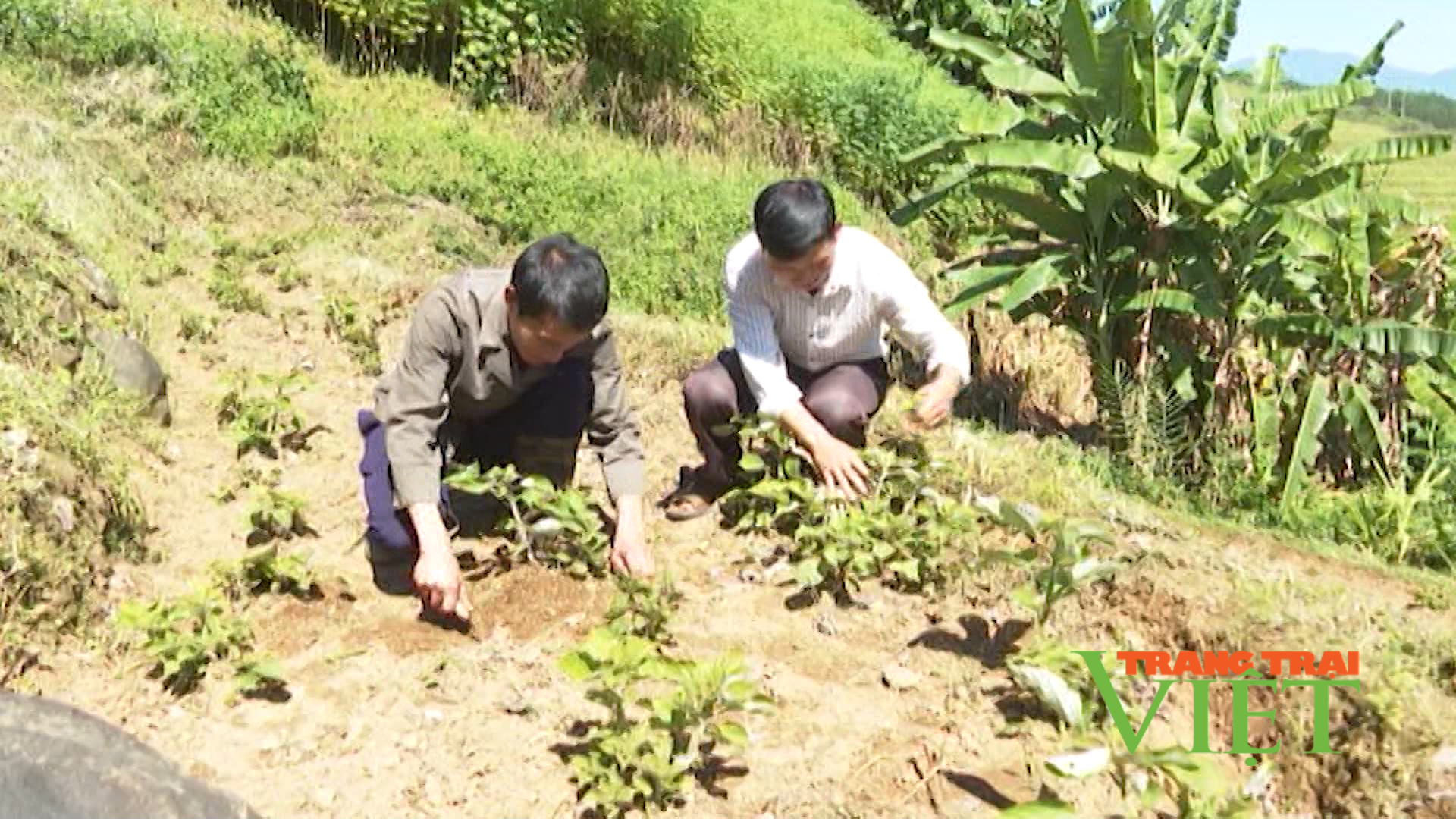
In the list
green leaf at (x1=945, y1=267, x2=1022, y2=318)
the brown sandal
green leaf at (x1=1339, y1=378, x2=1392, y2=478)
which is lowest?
the brown sandal

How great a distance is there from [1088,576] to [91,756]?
2.20m

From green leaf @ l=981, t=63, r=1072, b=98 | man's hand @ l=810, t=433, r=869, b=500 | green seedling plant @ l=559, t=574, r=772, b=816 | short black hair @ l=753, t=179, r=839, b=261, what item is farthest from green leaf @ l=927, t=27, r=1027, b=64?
green seedling plant @ l=559, t=574, r=772, b=816

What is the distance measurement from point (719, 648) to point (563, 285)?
1018 millimetres

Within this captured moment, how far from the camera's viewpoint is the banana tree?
4.95 meters

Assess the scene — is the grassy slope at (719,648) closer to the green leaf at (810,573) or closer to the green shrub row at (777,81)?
the green leaf at (810,573)

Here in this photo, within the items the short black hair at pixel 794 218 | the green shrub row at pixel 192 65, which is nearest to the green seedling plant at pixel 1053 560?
the short black hair at pixel 794 218

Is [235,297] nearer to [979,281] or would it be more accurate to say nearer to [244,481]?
[244,481]

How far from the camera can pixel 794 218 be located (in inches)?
141

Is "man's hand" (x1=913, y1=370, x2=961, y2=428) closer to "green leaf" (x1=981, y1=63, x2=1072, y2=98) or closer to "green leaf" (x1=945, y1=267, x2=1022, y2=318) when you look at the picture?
"green leaf" (x1=945, y1=267, x2=1022, y2=318)

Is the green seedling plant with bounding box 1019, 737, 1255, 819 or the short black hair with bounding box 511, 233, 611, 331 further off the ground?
the short black hair with bounding box 511, 233, 611, 331

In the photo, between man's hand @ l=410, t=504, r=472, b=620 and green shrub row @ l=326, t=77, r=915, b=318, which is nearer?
man's hand @ l=410, t=504, r=472, b=620

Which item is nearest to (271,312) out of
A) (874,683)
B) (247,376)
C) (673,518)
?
(247,376)

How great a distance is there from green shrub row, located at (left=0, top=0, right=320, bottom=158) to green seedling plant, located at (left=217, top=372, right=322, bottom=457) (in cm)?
288

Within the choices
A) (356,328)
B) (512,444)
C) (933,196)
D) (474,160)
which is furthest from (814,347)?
(474,160)
